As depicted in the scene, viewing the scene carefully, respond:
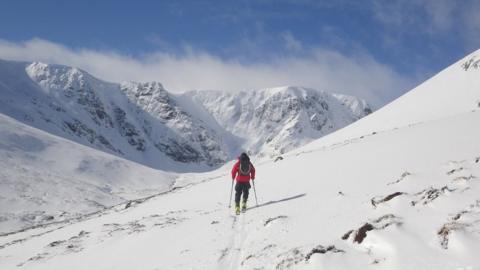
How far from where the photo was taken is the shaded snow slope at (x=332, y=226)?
31.8 feet

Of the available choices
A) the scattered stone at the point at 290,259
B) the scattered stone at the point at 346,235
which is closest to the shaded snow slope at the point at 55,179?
the scattered stone at the point at 290,259

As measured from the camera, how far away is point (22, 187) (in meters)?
91.3

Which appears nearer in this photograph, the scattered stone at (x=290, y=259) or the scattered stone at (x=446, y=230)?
the scattered stone at (x=446, y=230)

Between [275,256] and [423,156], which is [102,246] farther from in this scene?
[423,156]

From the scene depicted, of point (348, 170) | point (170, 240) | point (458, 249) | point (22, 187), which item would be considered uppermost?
point (22, 187)

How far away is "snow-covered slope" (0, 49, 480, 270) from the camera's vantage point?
972cm

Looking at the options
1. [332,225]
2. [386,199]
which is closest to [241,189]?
[332,225]

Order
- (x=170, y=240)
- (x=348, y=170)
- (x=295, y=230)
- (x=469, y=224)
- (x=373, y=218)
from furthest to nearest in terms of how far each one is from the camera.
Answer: (x=348, y=170)
(x=170, y=240)
(x=295, y=230)
(x=373, y=218)
(x=469, y=224)

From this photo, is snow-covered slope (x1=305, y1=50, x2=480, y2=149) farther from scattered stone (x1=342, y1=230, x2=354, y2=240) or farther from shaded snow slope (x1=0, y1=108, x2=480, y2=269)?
scattered stone (x1=342, y1=230, x2=354, y2=240)

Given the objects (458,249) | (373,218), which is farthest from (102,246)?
(458,249)

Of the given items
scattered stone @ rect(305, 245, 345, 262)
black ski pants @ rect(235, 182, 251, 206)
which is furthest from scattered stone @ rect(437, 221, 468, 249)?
black ski pants @ rect(235, 182, 251, 206)

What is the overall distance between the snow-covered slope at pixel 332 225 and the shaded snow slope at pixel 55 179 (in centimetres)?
5558

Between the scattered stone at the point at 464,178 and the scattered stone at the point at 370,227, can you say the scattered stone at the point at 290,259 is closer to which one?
the scattered stone at the point at 370,227

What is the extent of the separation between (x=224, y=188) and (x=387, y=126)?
36.3m
